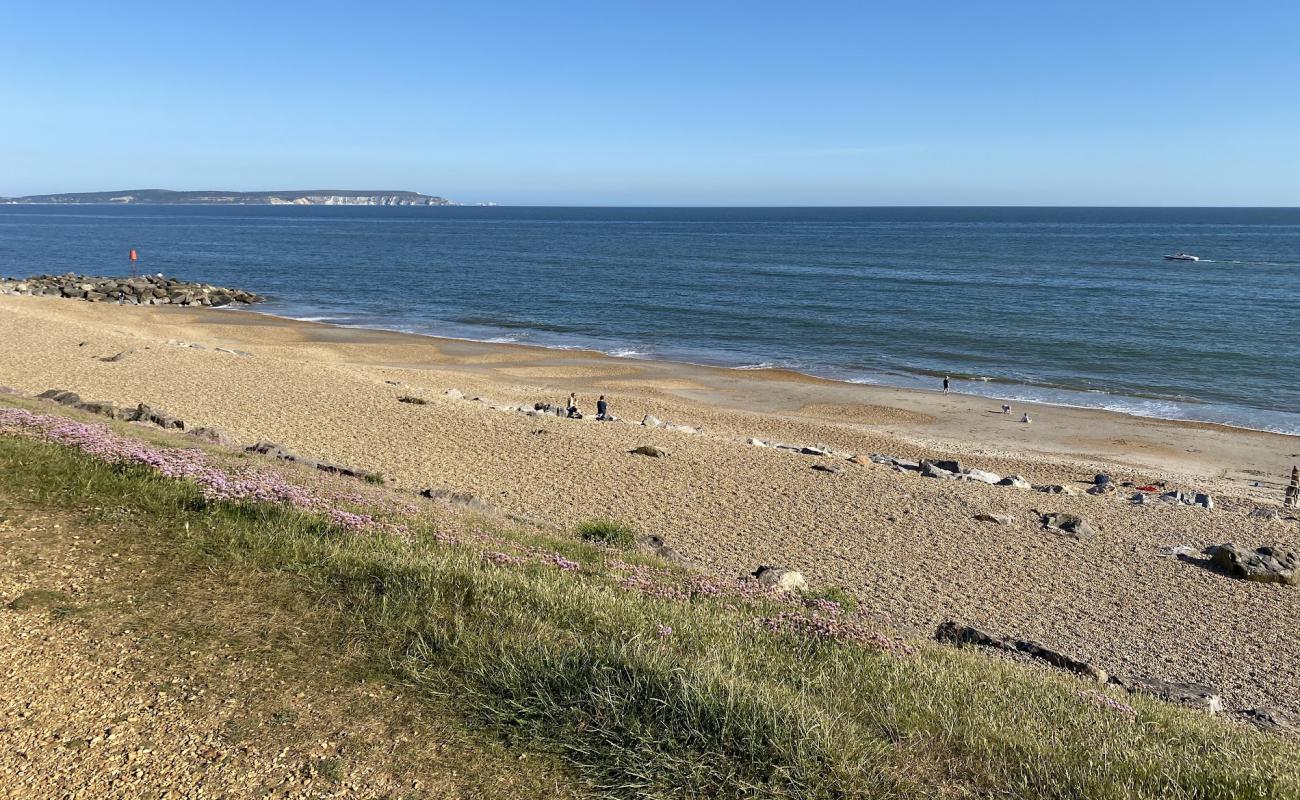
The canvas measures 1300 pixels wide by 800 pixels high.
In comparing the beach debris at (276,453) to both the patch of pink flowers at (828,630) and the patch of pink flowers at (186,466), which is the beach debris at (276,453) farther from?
the patch of pink flowers at (828,630)

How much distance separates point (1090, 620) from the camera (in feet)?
45.2

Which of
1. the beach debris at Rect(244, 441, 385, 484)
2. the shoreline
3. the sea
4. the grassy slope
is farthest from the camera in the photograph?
the sea

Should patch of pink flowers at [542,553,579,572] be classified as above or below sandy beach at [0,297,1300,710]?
above

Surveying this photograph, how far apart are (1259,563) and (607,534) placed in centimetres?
1229

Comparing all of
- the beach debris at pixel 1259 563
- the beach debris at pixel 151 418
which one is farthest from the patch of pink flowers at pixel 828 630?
the beach debris at pixel 151 418

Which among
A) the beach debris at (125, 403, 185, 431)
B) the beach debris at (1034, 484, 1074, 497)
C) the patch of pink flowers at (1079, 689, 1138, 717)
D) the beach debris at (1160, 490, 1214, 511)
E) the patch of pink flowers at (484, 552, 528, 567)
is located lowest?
the beach debris at (1160, 490, 1214, 511)

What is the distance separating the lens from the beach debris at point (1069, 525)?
18125 mm

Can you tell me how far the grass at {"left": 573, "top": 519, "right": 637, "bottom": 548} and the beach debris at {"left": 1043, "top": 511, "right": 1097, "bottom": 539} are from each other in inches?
389

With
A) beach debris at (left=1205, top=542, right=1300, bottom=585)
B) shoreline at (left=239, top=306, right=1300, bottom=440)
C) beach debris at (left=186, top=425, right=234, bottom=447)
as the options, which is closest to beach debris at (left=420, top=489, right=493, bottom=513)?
beach debris at (left=186, top=425, right=234, bottom=447)

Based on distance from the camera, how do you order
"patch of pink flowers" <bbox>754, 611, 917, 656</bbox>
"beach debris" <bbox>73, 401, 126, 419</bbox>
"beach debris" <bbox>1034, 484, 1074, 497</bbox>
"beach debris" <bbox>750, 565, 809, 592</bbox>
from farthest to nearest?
"beach debris" <bbox>1034, 484, 1074, 497</bbox> → "beach debris" <bbox>73, 401, 126, 419</bbox> → "beach debris" <bbox>750, 565, 809, 592</bbox> → "patch of pink flowers" <bbox>754, 611, 917, 656</bbox>

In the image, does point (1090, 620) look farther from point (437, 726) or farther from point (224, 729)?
point (224, 729)

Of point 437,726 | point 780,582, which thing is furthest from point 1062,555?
point 437,726

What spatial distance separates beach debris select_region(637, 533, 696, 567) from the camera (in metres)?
13.0

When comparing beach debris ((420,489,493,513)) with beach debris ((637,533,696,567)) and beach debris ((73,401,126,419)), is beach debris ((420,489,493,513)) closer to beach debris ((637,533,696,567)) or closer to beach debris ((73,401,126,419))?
beach debris ((637,533,696,567))
